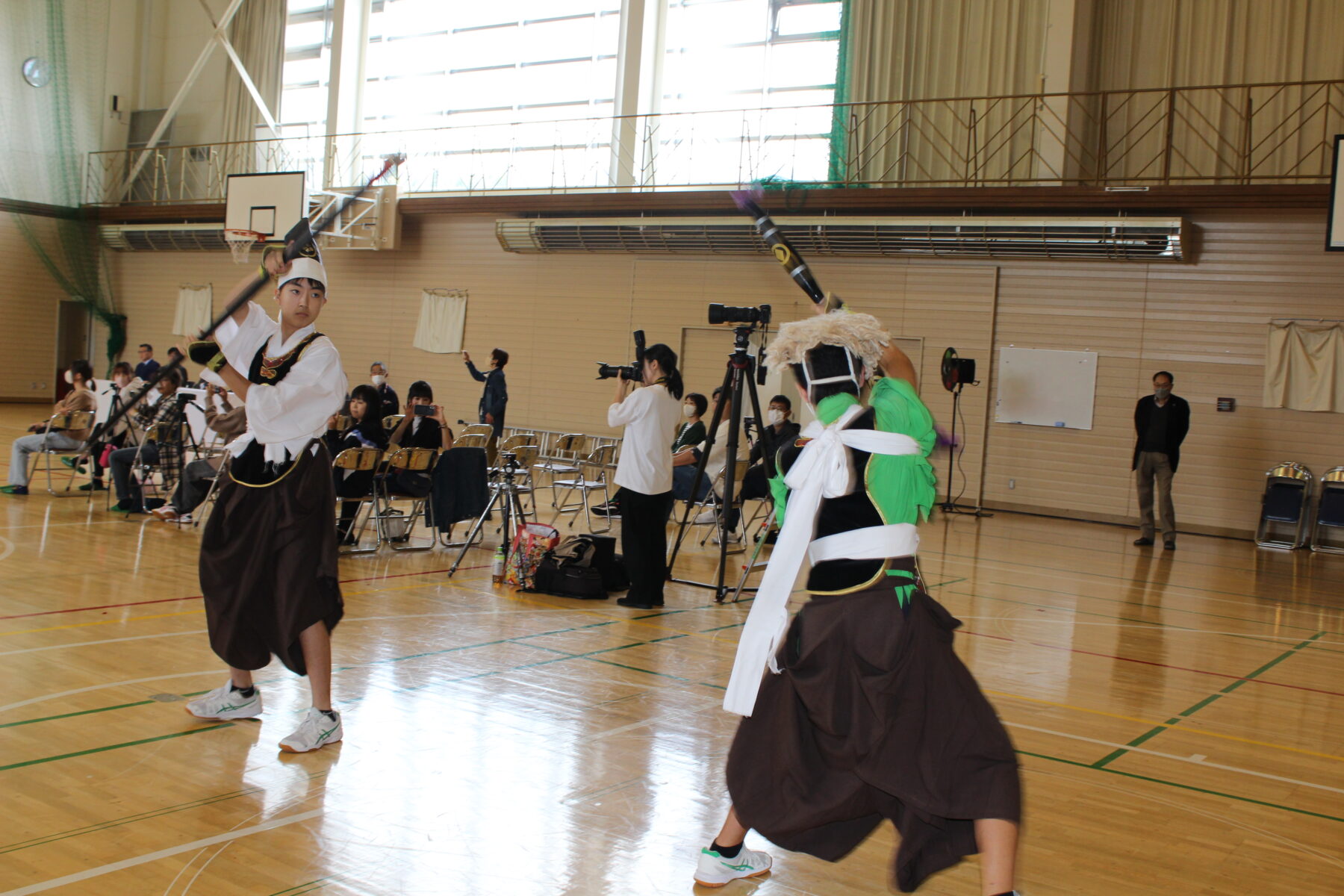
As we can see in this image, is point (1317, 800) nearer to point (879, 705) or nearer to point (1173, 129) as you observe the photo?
point (879, 705)

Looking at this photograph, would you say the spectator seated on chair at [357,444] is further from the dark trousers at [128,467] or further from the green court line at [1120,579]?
the green court line at [1120,579]

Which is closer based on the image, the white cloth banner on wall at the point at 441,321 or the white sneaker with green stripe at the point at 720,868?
the white sneaker with green stripe at the point at 720,868

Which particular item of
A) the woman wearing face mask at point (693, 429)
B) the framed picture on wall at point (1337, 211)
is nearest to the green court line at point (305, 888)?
the woman wearing face mask at point (693, 429)

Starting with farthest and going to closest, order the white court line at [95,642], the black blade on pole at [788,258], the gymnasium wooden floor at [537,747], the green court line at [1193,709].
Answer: the white court line at [95,642] < the green court line at [1193,709] < the black blade on pole at [788,258] < the gymnasium wooden floor at [537,747]

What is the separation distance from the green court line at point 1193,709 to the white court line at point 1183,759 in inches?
2.2

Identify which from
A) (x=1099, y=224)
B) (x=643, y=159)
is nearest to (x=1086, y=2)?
(x=1099, y=224)

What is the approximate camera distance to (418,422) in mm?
8914

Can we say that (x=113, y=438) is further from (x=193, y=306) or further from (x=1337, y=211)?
(x=1337, y=211)

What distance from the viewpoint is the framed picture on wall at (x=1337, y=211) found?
10.7 metres


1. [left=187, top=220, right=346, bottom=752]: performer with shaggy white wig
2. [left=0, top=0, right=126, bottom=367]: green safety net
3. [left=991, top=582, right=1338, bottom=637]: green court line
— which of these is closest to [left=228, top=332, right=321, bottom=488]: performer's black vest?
[left=187, top=220, right=346, bottom=752]: performer with shaggy white wig

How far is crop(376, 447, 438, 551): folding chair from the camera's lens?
828cm

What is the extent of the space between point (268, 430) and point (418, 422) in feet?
17.2

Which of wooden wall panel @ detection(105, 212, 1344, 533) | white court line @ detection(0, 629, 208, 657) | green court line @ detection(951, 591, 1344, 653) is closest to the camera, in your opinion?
white court line @ detection(0, 629, 208, 657)

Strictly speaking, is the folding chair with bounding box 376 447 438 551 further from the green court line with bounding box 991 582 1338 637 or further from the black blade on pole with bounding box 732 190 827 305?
the green court line with bounding box 991 582 1338 637
